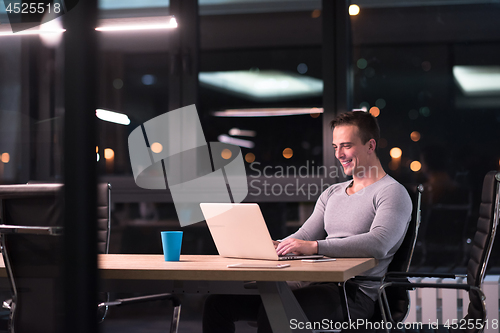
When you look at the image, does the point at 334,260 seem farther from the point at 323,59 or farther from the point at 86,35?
the point at 323,59

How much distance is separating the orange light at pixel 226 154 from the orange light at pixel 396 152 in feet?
4.42

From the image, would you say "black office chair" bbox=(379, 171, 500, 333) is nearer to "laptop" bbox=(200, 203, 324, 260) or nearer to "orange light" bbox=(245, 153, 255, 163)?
"laptop" bbox=(200, 203, 324, 260)

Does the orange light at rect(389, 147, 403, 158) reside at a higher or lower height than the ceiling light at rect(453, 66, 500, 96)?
lower

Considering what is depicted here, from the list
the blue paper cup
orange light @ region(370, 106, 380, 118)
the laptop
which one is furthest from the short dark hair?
orange light @ region(370, 106, 380, 118)

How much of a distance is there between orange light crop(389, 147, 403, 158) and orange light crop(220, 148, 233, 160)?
135 cm

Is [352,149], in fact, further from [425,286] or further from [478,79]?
[478,79]

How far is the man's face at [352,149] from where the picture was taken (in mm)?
2369

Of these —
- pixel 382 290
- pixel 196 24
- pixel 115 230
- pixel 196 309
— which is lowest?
pixel 196 309

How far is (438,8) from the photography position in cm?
401

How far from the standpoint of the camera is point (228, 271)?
1.59 meters

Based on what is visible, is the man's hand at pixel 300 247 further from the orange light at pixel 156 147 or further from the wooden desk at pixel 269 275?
the orange light at pixel 156 147

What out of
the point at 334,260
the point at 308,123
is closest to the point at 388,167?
the point at 308,123

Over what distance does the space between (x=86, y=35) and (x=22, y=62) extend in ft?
13.6

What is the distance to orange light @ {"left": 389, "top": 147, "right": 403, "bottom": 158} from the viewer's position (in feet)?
13.3
